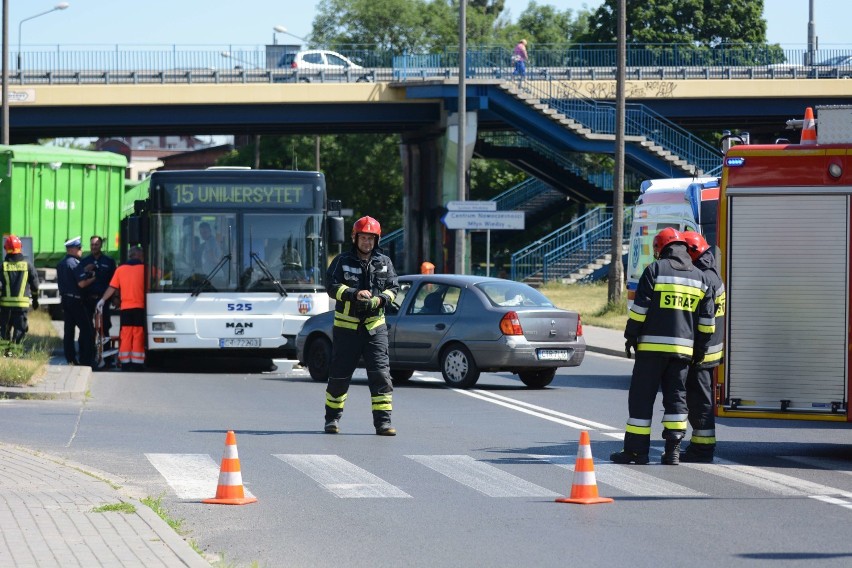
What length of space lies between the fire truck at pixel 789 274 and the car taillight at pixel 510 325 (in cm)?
605

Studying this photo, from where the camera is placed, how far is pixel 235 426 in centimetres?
1414

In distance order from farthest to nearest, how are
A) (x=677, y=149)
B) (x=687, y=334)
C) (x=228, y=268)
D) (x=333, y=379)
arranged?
(x=677, y=149) < (x=228, y=268) < (x=333, y=379) < (x=687, y=334)

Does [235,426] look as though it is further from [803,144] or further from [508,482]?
[803,144]

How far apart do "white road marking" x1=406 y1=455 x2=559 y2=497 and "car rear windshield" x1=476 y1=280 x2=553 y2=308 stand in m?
6.89

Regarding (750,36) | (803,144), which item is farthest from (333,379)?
(750,36)

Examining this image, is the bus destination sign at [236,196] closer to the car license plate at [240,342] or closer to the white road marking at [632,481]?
the car license plate at [240,342]

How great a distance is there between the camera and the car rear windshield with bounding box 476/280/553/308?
18.6 meters

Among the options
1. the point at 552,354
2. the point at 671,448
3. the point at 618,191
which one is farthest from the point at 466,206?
the point at 671,448

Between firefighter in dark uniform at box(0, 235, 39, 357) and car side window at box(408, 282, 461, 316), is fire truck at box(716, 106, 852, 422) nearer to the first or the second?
car side window at box(408, 282, 461, 316)

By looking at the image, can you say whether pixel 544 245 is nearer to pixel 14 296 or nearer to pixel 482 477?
pixel 14 296

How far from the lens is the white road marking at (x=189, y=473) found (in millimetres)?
9883

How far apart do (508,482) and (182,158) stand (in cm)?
10628

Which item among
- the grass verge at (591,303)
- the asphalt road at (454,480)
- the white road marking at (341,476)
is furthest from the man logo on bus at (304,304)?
the grass verge at (591,303)

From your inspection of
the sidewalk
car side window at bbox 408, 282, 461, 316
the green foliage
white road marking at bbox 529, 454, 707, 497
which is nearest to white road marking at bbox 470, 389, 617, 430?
car side window at bbox 408, 282, 461, 316
